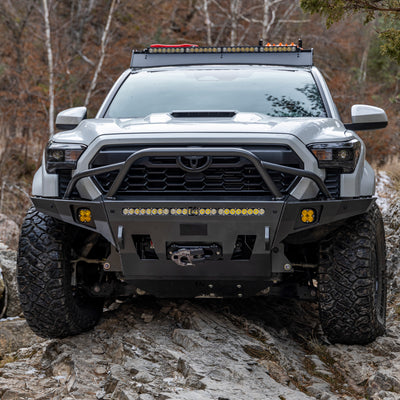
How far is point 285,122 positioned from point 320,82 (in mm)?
1322

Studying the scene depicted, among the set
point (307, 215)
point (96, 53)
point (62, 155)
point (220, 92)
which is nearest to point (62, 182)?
point (62, 155)

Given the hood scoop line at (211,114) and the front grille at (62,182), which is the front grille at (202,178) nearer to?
the front grille at (62,182)

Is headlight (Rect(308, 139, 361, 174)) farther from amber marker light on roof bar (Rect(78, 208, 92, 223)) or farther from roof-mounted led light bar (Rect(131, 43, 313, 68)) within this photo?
roof-mounted led light bar (Rect(131, 43, 313, 68))

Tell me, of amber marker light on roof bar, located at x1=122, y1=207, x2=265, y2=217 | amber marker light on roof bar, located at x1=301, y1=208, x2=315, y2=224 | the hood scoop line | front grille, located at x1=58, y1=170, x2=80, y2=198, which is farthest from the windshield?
amber marker light on roof bar, located at x1=122, y1=207, x2=265, y2=217

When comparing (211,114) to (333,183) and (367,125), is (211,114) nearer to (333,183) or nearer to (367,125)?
(333,183)

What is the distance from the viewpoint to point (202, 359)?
3814mm

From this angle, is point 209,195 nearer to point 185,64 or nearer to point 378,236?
point 378,236

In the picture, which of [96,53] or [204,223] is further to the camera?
[96,53]

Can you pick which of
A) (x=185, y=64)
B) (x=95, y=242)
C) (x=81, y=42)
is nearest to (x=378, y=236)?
(x=95, y=242)

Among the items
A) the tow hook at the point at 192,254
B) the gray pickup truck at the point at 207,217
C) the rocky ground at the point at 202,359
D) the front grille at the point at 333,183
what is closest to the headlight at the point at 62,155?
the gray pickup truck at the point at 207,217

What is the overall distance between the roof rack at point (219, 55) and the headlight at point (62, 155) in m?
2.02

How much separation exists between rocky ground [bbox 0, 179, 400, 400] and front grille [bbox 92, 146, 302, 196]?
105 centimetres

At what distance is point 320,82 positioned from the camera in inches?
201

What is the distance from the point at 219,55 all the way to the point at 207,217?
2582 mm
